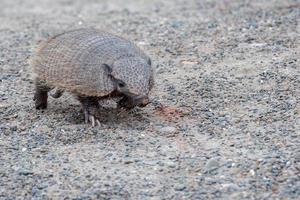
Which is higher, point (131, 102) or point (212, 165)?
point (131, 102)

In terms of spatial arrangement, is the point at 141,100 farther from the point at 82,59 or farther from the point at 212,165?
the point at 212,165

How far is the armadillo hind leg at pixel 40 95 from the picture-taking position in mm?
6477

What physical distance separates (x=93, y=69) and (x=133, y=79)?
41 cm

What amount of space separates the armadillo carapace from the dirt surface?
0.96 feet

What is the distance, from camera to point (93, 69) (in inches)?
229

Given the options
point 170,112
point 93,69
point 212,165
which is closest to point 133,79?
point 93,69

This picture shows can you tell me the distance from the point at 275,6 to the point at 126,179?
5.35 m

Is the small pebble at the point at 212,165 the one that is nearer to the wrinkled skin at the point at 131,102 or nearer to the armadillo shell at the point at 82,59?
the wrinkled skin at the point at 131,102

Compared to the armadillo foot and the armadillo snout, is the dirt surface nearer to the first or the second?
the armadillo foot

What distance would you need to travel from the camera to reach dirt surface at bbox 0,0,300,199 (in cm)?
486

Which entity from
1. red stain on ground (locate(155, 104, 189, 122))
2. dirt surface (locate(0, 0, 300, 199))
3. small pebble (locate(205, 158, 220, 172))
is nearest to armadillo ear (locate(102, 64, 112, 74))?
dirt surface (locate(0, 0, 300, 199))

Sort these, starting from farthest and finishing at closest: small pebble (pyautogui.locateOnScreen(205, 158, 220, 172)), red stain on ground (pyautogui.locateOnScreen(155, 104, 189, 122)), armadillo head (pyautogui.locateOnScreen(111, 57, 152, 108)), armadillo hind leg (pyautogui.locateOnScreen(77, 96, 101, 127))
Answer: red stain on ground (pyautogui.locateOnScreen(155, 104, 189, 122)) → armadillo hind leg (pyautogui.locateOnScreen(77, 96, 101, 127)) → armadillo head (pyautogui.locateOnScreen(111, 57, 152, 108)) → small pebble (pyautogui.locateOnScreen(205, 158, 220, 172))

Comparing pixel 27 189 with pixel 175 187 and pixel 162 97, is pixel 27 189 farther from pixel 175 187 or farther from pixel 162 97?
pixel 162 97

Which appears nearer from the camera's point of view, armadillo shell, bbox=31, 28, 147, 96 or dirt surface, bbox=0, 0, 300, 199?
dirt surface, bbox=0, 0, 300, 199
